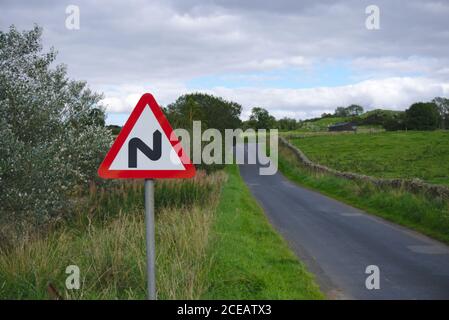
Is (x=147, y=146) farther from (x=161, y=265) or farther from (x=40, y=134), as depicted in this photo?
(x=40, y=134)

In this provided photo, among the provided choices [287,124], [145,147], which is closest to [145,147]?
[145,147]

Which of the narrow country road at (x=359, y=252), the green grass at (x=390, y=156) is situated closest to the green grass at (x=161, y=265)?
the narrow country road at (x=359, y=252)

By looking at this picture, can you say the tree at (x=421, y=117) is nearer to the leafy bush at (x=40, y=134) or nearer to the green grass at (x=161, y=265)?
the leafy bush at (x=40, y=134)

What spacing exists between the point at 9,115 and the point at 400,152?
44.7m

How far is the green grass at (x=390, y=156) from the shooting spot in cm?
3429

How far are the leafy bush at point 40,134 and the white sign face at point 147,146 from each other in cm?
457

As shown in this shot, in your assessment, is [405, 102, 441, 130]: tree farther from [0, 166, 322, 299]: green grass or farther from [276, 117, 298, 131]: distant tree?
[0, 166, 322, 299]: green grass

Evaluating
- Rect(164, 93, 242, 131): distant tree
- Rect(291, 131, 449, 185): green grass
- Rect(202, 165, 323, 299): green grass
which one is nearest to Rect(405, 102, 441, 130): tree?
Rect(291, 131, 449, 185): green grass

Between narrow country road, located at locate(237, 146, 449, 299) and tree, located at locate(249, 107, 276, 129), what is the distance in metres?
115

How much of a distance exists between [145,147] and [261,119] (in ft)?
448

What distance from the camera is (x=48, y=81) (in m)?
12.3

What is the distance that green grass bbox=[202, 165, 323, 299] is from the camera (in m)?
7.53
